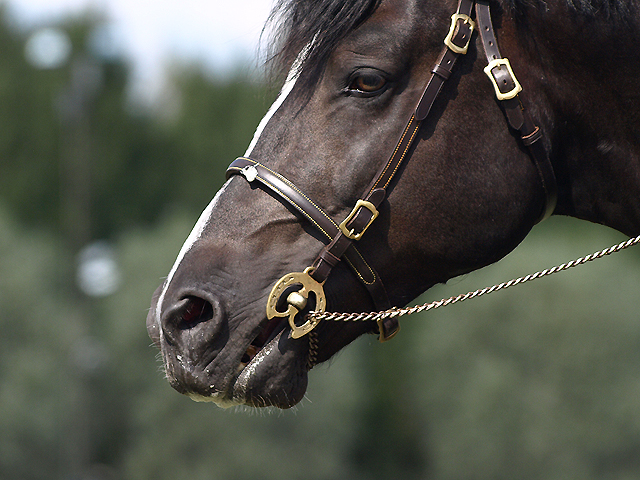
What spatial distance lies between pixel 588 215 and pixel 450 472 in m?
34.9

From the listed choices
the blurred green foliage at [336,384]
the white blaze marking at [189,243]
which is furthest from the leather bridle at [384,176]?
the blurred green foliage at [336,384]

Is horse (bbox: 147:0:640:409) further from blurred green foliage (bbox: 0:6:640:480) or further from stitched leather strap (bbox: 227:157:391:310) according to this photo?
blurred green foliage (bbox: 0:6:640:480)

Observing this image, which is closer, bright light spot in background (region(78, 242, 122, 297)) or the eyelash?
the eyelash

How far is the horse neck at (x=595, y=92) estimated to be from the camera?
3.09 metres

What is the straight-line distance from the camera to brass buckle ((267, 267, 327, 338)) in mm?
3016

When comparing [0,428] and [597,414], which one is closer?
[0,428]

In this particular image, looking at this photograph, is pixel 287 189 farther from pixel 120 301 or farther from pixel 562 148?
pixel 120 301

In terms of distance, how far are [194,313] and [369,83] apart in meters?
1.15

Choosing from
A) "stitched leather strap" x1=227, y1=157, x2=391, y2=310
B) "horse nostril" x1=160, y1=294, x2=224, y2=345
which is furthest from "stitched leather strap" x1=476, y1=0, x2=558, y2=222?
"horse nostril" x1=160, y1=294, x2=224, y2=345

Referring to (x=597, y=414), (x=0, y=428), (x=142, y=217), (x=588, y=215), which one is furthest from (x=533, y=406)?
(x=588, y=215)

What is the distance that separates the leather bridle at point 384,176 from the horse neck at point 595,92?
0.51 feet

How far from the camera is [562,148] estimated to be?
3.22m

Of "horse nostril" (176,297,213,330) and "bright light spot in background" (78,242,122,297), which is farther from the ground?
"horse nostril" (176,297,213,330)

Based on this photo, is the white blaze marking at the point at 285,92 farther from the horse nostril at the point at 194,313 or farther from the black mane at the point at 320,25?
the horse nostril at the point at 194,313
